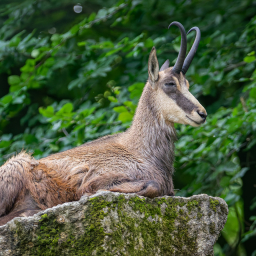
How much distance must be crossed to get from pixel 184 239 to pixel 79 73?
637 cm

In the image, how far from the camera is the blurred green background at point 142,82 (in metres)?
8.19

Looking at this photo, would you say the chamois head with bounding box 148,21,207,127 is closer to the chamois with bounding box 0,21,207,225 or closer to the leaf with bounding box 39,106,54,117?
the chamois with bounding box 0,21,207,225

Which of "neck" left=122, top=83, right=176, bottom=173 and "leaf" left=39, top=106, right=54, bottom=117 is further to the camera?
"leaf" left=39, top=106, right=54, bottom=117

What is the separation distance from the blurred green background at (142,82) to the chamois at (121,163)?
1.73 metres

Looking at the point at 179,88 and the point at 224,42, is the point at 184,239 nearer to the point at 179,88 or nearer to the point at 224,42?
the point at 179,88

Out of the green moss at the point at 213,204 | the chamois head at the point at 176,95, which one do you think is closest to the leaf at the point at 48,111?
the chamois head at the point at 176,95

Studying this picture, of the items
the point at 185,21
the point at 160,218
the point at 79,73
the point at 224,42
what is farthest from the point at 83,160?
the point at 185,21

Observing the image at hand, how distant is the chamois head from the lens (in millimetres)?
5672

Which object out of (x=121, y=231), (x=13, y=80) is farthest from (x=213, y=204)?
(x=13, y=80)

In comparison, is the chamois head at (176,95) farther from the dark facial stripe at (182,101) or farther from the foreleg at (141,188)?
the foreleg at (141,188)

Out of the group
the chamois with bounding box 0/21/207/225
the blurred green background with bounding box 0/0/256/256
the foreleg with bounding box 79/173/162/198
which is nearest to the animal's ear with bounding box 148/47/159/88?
the chamois with bounding box 0/21/207/225

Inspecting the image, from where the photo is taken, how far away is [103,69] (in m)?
8.82

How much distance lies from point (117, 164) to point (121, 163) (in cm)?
6

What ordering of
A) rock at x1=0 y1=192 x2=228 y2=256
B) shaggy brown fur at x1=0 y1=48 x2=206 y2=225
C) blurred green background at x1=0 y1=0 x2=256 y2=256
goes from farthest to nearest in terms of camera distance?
blurred green background at x1=0 y1=0 x2=256 y2=256, shaggy brown fur at x1=0 y1=48 x2=206 y2=225, rock at x1=0 y1=192 x2=228 y2=256
